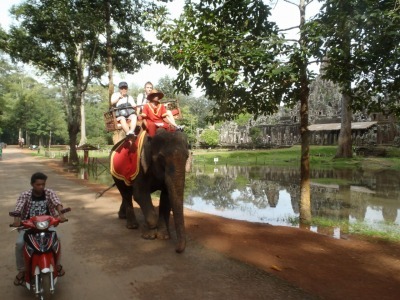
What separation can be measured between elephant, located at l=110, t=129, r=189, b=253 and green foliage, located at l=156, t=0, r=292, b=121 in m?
1.84

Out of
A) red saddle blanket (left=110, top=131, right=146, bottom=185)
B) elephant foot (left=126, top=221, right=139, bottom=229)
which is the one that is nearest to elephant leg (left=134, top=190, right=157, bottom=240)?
red saddle blanket (left=110, top=131, right=146, bottom=185)

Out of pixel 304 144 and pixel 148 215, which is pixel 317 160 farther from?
pixel 148 215

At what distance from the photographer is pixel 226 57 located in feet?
26.1

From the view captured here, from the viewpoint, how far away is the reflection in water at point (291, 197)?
12.6m

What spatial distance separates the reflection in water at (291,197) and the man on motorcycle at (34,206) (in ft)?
23.7

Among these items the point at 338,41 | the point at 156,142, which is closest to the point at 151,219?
the point at 156,142

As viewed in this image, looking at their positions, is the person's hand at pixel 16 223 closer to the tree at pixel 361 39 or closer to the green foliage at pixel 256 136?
the tree at pixel 361 39

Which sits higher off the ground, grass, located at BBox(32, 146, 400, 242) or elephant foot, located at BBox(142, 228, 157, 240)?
grass, located at BBox(32, 146, 400, 242)

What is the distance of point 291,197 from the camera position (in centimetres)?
1667

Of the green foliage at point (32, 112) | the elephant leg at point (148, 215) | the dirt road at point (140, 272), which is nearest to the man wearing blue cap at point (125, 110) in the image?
the elephant leg at point (148, 215)

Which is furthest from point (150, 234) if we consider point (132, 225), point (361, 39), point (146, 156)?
point (361, 39)

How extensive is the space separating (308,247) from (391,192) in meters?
12.8

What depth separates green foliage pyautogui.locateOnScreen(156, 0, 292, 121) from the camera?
24.8ft

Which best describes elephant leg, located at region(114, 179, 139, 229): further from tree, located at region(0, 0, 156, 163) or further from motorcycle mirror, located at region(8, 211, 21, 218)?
tree, located at region(0, 0, 156, 163)
